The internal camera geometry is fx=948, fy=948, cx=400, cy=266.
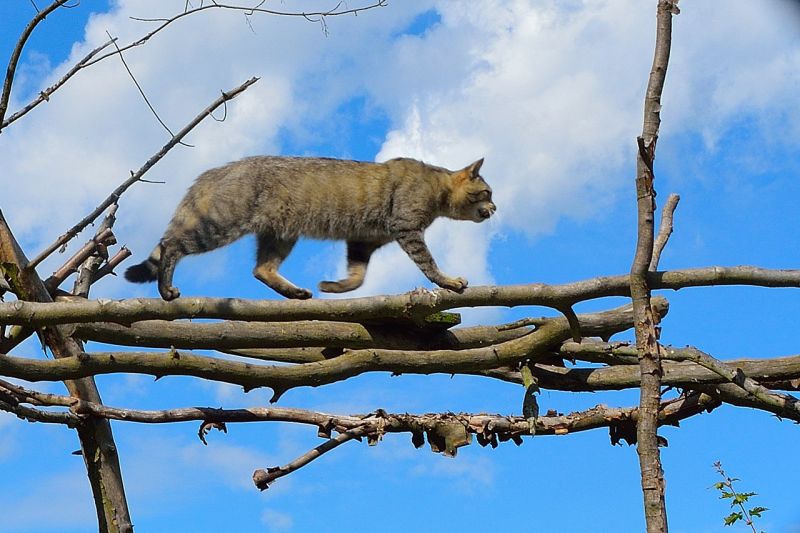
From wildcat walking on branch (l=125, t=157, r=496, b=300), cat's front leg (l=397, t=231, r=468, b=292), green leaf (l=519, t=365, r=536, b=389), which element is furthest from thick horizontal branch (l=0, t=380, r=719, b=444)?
cat's front leg (l=397, t=231, r=468, b=292)

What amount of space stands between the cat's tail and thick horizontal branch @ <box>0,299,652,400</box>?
5.13ft

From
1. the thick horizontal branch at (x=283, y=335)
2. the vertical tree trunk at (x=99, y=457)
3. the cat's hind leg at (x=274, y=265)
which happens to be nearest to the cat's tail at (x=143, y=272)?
the vertical tree trunk at (x=99, y=457)

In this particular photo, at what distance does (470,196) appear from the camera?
28.6ft

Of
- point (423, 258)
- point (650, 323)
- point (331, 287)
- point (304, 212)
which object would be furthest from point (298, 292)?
point (650, 323)

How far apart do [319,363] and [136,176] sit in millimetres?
1543

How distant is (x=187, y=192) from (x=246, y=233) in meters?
0.59

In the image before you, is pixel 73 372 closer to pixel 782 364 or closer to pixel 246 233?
pixel 246 233

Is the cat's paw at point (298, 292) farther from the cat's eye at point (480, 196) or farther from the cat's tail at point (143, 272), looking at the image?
the cat's eye at point (480, 196)

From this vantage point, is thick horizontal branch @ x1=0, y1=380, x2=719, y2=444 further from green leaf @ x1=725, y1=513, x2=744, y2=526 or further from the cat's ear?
the cat's ear

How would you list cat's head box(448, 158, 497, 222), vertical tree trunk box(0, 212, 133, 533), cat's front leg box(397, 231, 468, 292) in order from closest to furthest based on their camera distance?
vertical tree trunk box(0, 212, 133, 533), cat's front leg box(397, 231, 468, 292), cat's head box(448, 158, 497, 222)

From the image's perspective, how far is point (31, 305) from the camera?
15.9 ft

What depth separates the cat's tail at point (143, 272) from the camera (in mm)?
6766

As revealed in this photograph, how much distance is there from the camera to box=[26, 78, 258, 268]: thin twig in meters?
5.39

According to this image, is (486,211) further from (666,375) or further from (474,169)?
(666,375)
